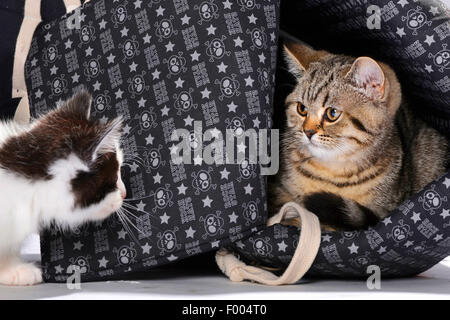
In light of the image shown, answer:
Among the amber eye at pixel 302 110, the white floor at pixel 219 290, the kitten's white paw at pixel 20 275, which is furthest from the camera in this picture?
the amber eye at pixel 302 110

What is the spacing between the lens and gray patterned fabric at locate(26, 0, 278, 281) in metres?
1.12

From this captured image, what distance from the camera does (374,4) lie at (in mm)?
1147

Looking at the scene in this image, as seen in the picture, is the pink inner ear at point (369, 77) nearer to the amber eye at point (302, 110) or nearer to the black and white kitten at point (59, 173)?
the amber eye at point (302, 110)

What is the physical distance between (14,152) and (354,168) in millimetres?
665

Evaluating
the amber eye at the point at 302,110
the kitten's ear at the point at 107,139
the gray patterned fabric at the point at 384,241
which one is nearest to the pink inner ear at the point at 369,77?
the amber eye at the point at 302,110

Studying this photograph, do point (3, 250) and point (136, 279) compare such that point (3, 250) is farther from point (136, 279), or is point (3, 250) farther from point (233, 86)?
point (233, 86)

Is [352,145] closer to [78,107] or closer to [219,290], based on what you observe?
[219,290]

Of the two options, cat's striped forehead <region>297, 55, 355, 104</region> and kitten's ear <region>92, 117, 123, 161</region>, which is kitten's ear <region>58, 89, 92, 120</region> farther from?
cat's striped forehead <region>297, 55, 355, 104</region>

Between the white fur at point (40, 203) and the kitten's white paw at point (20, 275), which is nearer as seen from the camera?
the white fur at point (40, 203)

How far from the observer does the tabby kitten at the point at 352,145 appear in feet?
3.95

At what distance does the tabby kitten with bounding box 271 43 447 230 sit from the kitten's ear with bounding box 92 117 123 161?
391 millimetres

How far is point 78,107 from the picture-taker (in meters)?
1.12

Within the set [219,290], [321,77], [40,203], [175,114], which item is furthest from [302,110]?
[40,203]

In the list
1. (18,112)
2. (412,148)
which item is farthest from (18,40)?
(412,148)
